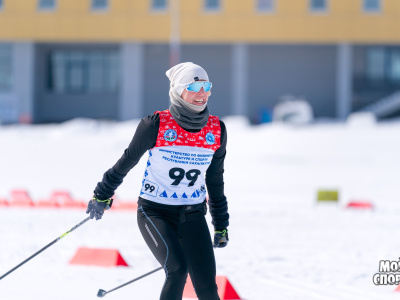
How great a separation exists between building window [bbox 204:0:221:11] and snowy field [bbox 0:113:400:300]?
16689 millimetres

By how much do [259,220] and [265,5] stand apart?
33828 mm

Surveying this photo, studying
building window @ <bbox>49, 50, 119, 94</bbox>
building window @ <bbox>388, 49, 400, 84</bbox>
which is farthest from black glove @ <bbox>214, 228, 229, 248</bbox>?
building window @ <bbox>388, 49, 400, 84</bbox>

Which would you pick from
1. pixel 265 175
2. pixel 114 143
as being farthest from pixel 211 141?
pixel 114 143

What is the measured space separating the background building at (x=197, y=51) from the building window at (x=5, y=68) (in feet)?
0.18

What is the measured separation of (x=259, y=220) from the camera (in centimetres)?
1350

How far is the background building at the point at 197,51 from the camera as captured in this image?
4547cm

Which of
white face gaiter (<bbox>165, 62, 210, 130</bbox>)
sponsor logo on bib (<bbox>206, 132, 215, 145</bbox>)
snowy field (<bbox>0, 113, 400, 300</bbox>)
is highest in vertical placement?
white face gaiter (<bbox>165, 62, 210, 130</bbox>)

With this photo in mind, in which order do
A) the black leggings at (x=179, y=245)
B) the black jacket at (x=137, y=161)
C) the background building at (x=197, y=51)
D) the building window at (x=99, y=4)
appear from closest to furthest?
the black leggings at (x=179, y=245) < the black jacket at (x=137, y=161) < the background building at (x=197, y=51) < the building window at (x=99, y=4)

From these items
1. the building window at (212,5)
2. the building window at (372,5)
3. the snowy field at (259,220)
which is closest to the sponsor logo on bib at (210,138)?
the snowy field at (259,220)

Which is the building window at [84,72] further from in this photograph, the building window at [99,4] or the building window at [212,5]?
the building window at [212,5]

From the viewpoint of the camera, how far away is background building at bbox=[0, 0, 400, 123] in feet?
149

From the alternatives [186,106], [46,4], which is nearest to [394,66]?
[46,4]

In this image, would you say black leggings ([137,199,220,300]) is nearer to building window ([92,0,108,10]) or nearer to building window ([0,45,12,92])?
building window ([92,0,108,10])

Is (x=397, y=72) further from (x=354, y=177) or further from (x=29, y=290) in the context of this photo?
(x=29, y=290)
